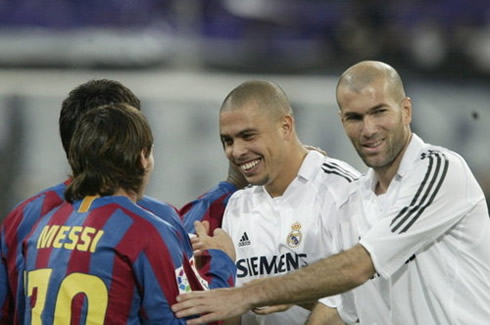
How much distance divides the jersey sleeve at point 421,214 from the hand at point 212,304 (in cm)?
55

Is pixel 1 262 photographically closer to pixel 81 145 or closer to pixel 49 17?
pixel 81 145

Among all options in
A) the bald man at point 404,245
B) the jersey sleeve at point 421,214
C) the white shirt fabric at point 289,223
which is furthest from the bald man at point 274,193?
the jersey sleeve at point 421,214

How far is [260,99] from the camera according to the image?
390 cm

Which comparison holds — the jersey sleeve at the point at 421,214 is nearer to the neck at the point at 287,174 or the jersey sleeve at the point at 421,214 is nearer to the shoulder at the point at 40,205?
the neck at the point at 287,174

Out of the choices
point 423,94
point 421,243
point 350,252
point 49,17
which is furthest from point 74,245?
point 49,17

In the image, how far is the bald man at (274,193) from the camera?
3.70 m

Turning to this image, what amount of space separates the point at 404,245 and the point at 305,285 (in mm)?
413

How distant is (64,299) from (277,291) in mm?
789

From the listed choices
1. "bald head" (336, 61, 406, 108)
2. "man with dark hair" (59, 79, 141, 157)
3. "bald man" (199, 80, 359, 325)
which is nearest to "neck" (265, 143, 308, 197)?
"bald man" (199, 80, 359, 325)

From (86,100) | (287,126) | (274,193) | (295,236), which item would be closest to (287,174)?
(274,193)

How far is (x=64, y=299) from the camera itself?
2.53m

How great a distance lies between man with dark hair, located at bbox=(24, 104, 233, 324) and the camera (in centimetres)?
253

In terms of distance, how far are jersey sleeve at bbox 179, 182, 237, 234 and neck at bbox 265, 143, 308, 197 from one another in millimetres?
246

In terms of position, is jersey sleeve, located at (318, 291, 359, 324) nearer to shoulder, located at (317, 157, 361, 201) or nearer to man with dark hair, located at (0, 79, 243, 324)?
shoulder, located at (317, 157, 361, 201)
